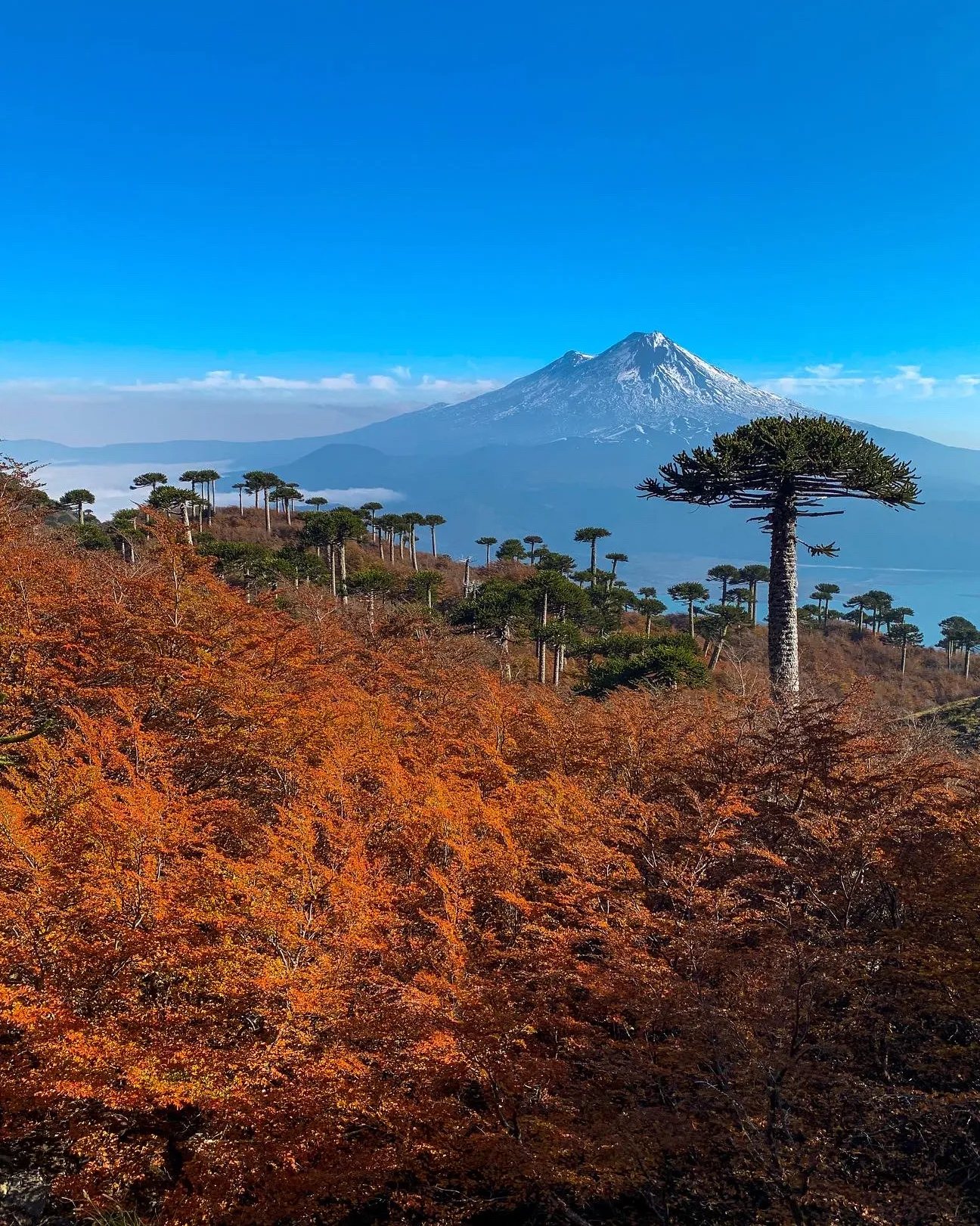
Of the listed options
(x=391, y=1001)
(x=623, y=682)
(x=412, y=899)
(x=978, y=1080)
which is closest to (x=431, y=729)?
(x=412, y=899)

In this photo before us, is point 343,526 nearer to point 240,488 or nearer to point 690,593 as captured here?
point 690,593

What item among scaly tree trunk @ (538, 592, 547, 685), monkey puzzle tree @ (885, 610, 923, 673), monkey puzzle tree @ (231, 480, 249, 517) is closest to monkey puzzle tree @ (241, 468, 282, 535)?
monkey puzzle tree @ (231, 480, 249, 517)

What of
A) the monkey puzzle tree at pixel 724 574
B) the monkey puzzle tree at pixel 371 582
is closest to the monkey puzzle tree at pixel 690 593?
the monkey puzzle tree at pixel 724 574

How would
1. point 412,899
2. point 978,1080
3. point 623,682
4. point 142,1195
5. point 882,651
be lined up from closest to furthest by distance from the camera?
point 142,1195 → point 978,1080 → point 412,899 → point 623,682 → point 882,651

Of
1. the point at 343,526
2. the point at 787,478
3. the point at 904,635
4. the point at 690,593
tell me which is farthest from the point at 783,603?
the point at 904,635

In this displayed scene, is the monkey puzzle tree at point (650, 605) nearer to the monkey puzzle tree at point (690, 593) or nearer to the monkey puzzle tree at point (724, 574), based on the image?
the monkey puzzle tree at point (690, 593)

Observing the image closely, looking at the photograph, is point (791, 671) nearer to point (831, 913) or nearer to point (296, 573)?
point (831, 913)
